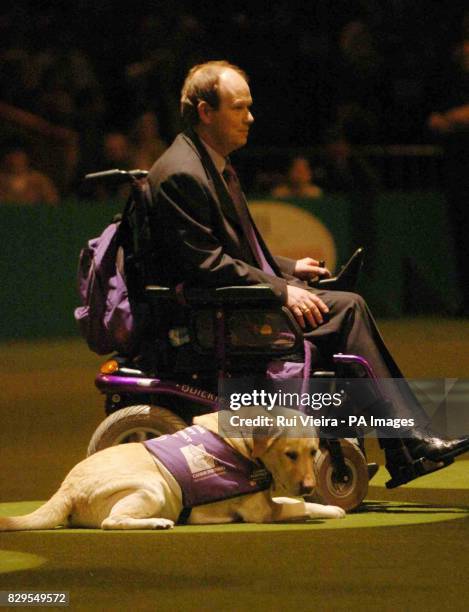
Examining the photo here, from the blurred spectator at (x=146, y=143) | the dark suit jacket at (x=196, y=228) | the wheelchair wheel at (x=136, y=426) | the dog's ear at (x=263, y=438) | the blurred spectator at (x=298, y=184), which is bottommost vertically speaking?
the blurred spectator at (x=298, y=184)

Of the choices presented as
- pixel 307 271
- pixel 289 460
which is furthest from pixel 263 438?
pixel 307 271

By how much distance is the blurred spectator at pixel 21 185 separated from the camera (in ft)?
54.6

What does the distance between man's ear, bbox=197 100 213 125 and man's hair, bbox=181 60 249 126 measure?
0.01 metres

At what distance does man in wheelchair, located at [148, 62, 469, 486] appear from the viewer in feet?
25.4

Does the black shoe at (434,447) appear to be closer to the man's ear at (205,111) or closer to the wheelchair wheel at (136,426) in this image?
the wheelchair wheel at (136,426)

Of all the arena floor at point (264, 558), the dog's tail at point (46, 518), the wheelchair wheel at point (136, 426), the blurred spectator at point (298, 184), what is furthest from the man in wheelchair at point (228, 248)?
the blurred spectator at point (298, 184)

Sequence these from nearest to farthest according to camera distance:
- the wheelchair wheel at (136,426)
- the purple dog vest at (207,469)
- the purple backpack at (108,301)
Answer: the purple dog vest at (207,469) < the wheelchair wheel at (136,426) < the purple backpack at (108,301)

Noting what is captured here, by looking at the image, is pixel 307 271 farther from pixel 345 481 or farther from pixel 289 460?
pixel 289 460

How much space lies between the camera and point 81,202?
17094 mm

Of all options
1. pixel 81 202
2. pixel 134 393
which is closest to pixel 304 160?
pixel 81 202

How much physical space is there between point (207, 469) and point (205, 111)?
162cm

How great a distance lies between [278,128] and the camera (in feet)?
→ 63.1

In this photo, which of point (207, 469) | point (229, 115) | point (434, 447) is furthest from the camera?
point (229, 115)

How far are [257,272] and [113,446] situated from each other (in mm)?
889
